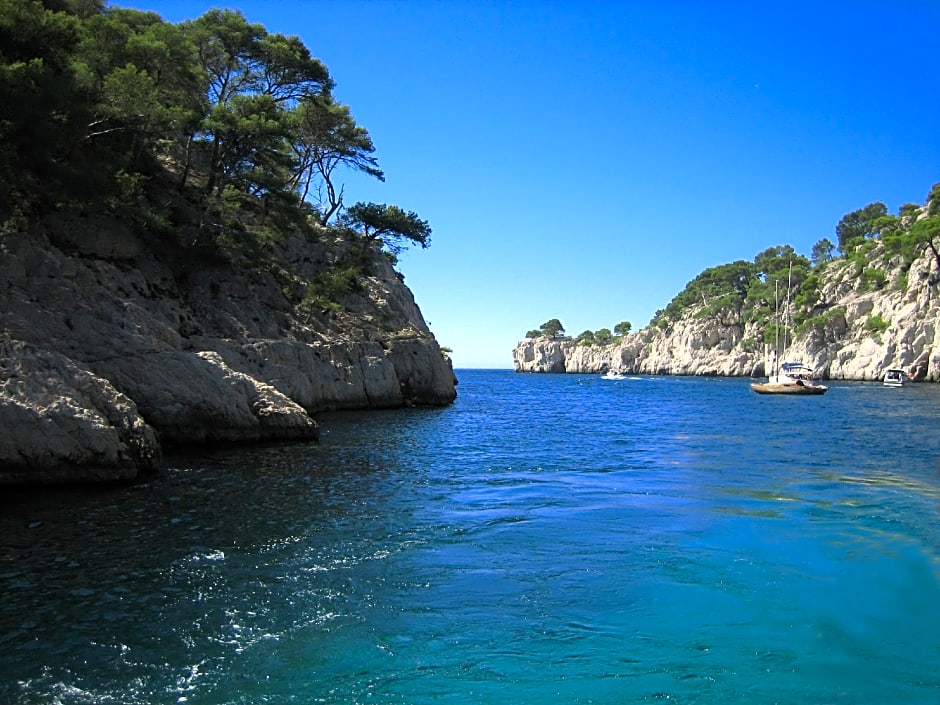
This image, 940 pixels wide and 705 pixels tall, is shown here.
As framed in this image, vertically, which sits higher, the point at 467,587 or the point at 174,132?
the point at 174,132

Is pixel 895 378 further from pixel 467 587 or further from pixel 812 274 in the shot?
pixel 467 587

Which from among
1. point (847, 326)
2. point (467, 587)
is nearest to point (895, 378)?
point (847, 326)

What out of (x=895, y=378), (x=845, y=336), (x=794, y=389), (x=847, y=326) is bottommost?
(x=794, y=389)

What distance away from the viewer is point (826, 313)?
99.2 m

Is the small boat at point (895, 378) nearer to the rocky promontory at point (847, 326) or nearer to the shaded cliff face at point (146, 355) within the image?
the rocky promontory at point (847, 326)

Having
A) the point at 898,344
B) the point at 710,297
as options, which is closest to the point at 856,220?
the point at 710,297

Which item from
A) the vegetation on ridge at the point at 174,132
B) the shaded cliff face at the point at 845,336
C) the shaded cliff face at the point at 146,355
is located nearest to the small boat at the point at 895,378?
the shaded cliff face at the point at 845,336

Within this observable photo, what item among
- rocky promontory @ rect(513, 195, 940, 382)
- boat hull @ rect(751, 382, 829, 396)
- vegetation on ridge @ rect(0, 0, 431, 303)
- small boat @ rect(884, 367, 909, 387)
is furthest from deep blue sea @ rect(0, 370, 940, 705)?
rocky promontory @ rect(513, 195, 940, 382)

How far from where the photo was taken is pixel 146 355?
18.1 m

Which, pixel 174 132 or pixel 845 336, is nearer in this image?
pixel 174 132

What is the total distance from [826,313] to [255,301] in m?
94.5

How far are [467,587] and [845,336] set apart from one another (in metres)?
105

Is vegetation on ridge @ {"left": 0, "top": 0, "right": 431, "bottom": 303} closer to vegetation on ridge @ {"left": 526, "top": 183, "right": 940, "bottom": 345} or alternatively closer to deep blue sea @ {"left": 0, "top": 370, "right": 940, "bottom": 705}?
deep blue sea @ {"left": 0, "top": 370, "right": 940, "bottom": 705}

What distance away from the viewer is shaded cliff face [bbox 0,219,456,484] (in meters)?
13.6
